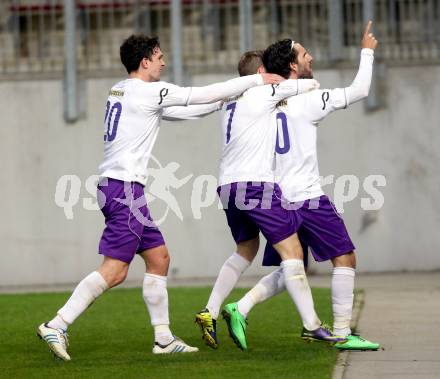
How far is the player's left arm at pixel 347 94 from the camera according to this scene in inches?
341

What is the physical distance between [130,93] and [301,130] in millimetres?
1190

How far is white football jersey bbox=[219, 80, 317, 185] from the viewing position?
8.65m

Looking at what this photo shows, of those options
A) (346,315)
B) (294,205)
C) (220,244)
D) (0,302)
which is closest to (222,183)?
(294,205)

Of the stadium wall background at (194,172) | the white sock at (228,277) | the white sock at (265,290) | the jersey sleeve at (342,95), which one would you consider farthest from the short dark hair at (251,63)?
the stadium wall background at (194,172)

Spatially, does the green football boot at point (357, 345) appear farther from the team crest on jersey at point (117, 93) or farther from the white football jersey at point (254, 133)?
the team crest on jersey at point (117, 93)

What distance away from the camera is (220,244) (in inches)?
645

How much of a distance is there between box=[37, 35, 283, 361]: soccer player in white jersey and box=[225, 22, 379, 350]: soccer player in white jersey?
0.29 m

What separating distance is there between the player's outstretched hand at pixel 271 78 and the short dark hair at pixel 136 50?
0.75m

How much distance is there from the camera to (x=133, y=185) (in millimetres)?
8477

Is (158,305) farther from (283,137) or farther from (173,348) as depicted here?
(283,137)

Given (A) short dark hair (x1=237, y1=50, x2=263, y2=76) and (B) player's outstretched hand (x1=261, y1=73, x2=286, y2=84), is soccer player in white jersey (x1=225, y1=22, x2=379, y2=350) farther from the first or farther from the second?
(A) short dark hair (x1=237, y1=50, x2=263, y2=76)

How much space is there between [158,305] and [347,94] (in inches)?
73.6

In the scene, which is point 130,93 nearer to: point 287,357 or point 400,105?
point 287,357

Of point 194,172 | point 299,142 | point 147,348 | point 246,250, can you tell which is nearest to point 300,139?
point 299,142
